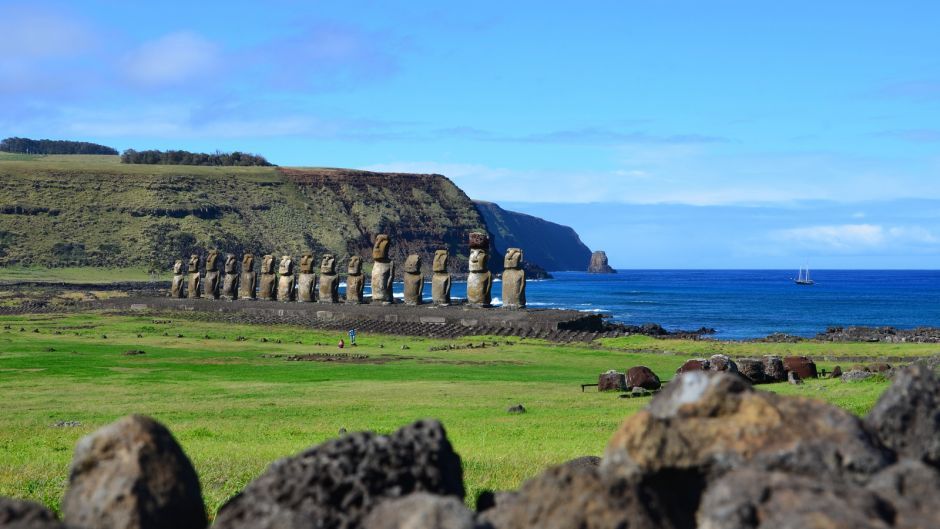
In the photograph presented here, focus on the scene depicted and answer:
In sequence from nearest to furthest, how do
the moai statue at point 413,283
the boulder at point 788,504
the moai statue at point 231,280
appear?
the boulder at point 788,504 < the moai statue at point 413,283 < the moai statue at point 231,280

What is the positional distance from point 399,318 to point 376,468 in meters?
46.4

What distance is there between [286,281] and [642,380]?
148 ft

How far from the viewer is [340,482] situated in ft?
20.6

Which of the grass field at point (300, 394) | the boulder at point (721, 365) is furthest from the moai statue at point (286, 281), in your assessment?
the boulder at point (721, 365)

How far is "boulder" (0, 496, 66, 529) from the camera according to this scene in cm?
560

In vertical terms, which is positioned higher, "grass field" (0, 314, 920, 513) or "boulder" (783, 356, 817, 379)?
"boulder" (783, 356, 817, 379)

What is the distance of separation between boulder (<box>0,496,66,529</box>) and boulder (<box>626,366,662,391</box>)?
18656mm

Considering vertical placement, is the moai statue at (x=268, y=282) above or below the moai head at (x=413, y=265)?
below

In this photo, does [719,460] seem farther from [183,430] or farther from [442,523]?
[183,430]

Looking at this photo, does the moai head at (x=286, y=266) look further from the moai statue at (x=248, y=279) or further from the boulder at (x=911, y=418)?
the boulder at (x=911, y=418)

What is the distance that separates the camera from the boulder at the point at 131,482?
627 cm

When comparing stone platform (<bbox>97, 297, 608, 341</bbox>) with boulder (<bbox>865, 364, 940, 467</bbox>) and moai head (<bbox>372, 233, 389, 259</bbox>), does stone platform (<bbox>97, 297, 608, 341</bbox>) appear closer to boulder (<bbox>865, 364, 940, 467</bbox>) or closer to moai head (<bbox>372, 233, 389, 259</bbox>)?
moai head (<bbox>372, 233, 389, 259</bbox>)

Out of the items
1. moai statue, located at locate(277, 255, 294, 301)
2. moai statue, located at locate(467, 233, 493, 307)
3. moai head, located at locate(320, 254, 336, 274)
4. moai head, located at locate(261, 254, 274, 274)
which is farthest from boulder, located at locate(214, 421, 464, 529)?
moai head, located at locate(261, 254, 274, 274)

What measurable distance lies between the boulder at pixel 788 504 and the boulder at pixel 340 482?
70.2 inches
